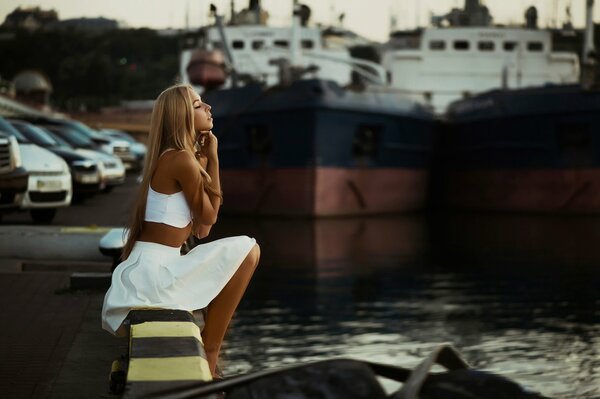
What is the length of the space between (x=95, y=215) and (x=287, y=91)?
9964 millimetres

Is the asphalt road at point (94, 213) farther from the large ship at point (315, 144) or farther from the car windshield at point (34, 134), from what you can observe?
the large ship at point (315, 144)

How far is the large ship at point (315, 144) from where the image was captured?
30828 millimetres

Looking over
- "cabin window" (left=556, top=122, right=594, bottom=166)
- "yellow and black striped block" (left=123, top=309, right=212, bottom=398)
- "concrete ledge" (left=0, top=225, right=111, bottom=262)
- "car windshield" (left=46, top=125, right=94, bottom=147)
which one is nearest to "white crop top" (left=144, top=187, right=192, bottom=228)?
"yellow and black striped block" (left=123, top=309, right=212, bottom=398)

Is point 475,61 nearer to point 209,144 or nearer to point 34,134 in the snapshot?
point 34,134

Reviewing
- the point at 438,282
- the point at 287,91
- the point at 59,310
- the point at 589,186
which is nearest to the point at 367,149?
the point at 287,91

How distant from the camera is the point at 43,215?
2009 centimetres

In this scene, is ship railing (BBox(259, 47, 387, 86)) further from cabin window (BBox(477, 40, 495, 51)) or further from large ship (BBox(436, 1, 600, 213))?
large ship (BBox(436, 1, 600, 213))

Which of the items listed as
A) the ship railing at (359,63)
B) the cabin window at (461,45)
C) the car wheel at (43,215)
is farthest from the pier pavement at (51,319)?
the cabin window at (461,45)

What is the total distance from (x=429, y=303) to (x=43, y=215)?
8.68 m

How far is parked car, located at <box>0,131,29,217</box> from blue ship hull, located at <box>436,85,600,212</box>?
693 inches

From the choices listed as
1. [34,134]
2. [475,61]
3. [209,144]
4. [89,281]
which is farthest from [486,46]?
[209,144]

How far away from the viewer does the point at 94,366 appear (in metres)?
7.14

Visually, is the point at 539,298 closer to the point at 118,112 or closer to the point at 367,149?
the point at 367,149

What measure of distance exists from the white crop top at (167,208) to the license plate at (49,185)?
42.9ft
